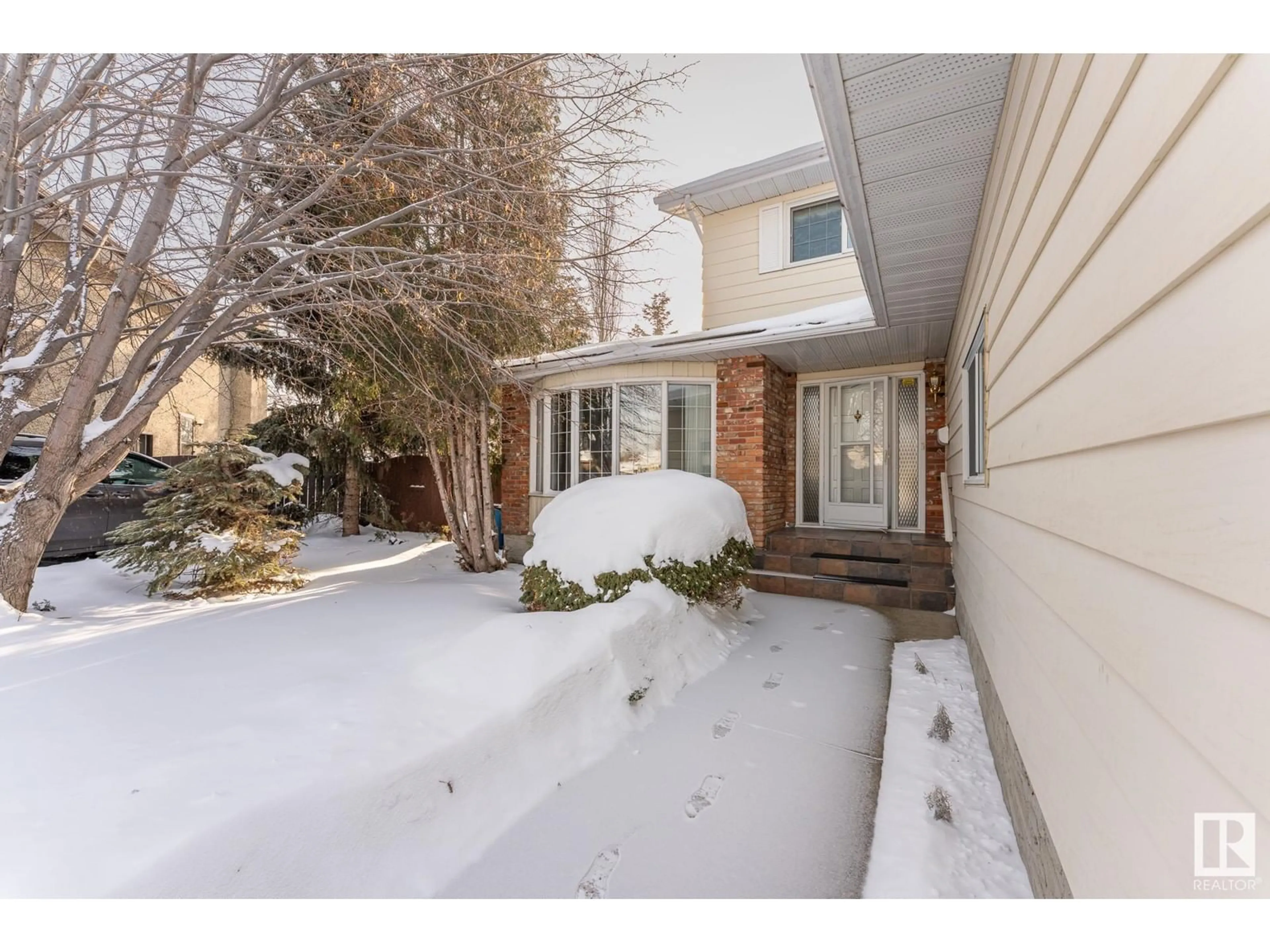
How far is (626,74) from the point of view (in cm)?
354

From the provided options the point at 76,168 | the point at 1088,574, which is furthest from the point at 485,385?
the point at 1088,574

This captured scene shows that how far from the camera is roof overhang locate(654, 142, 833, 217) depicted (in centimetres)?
725

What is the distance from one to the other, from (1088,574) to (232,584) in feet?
19.1

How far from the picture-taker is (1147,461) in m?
1.00

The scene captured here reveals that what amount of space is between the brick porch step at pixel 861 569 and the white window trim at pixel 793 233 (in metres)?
4.08

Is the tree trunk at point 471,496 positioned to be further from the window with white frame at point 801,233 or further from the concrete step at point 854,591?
the window with white frame at point 801,233

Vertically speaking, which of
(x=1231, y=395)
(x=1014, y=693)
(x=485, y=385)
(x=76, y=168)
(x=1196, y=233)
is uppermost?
(x=76, y=168)

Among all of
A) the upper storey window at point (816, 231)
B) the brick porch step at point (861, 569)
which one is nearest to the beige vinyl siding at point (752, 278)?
the upper storey window at point (816, 231)

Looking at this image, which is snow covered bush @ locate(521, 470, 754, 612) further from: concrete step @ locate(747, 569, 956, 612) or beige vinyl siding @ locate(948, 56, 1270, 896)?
beige vinyl siding @ locate(948, 56, 1270, 896)

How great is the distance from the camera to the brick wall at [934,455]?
20.7 feet

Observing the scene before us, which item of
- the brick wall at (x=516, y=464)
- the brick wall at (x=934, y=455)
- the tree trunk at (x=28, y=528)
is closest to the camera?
the tree trunk at (x=28, y=528)

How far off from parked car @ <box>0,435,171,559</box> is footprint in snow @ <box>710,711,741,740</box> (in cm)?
595

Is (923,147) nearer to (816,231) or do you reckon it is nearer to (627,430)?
(627,430)
